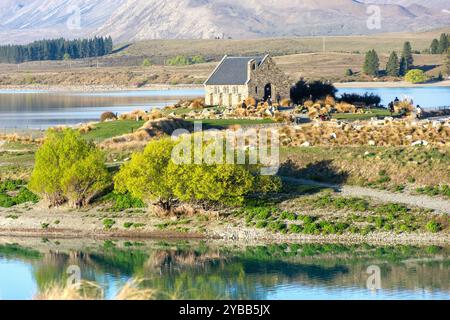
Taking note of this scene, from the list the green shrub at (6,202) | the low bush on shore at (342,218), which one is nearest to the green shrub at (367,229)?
the low bush on shore at (342,218)

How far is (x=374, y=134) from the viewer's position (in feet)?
166

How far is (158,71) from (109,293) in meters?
Answer: 145

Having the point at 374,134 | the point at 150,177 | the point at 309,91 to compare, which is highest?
the point at 309,91

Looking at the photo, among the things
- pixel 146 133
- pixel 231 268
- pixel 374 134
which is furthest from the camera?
pixel 146 133

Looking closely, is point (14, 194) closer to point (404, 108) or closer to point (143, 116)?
point (143, 116)

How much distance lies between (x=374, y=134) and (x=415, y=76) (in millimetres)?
84914

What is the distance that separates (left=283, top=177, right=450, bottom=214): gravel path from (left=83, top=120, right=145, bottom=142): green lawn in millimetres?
16489

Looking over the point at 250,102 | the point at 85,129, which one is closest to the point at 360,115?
the point at 250,102

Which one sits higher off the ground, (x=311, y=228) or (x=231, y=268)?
(x=311, y=228)

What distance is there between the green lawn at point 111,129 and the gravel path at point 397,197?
16.5m

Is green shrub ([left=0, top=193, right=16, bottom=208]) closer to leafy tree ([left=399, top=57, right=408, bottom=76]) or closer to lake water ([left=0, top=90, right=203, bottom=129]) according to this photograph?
lake water ([left=0, top=90, right=203, bottom=129])

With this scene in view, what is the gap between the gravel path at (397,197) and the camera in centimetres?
3744

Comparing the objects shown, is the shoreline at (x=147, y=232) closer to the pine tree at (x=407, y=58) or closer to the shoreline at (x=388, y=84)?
the shoreline at (x=388, y=84)

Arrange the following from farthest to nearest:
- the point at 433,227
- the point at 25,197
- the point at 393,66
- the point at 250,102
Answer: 1. the point at 393,66
2. the point at 250,102
3. the point at 25,197
4. the point at 433,227
